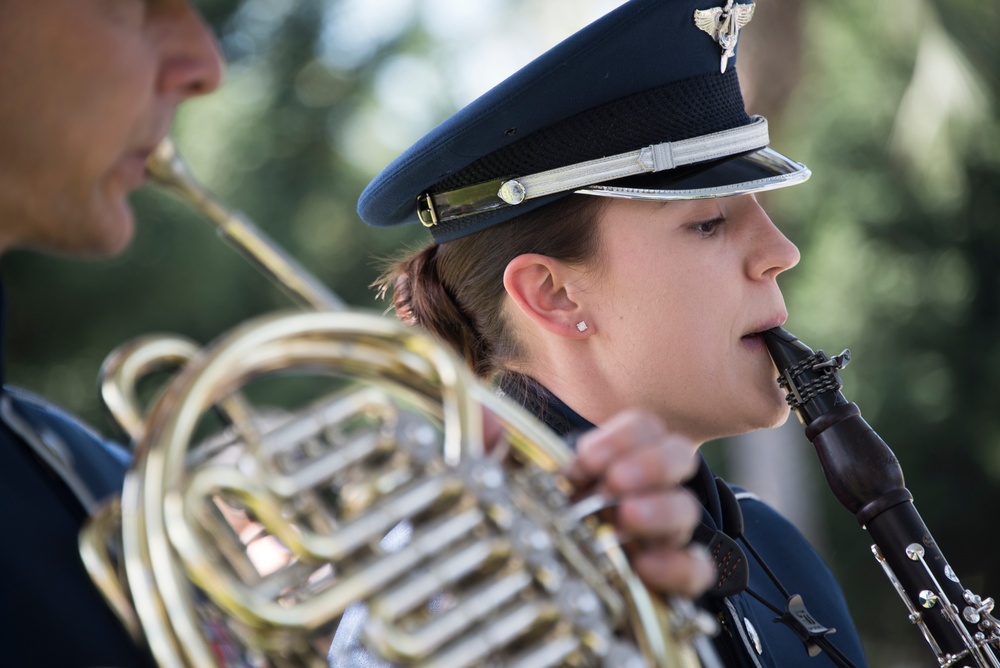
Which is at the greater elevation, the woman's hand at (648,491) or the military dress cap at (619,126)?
the military dress cap at (619,126)

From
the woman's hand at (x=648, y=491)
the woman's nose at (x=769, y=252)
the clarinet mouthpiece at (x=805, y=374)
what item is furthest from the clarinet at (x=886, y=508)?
the woman's hand at (x=648, y=491)

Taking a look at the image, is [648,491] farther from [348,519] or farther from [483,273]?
[483,273]

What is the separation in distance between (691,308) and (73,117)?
116cm

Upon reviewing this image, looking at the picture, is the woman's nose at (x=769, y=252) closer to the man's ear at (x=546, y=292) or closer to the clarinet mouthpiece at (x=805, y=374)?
the clarinet mouthpiece at (x=805, y=374)

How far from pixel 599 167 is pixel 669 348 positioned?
0.34 meters

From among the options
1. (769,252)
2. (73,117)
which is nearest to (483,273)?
(769,252)

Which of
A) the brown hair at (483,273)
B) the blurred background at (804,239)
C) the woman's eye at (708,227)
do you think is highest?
the blurred background at (804,239)

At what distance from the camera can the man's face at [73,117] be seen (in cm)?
105

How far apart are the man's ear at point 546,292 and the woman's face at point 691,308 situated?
40 millimetres

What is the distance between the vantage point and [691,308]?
193 cm

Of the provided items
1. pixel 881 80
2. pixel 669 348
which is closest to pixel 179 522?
pixel 669 348

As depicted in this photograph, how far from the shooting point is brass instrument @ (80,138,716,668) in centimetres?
101

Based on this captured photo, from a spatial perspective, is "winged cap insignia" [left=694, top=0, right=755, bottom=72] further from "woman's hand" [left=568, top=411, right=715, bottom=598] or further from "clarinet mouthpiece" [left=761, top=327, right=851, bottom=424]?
"woman's hand" [left=568, top=411, right=715, bottom=598]

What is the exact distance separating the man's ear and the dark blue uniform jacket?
0.99m
